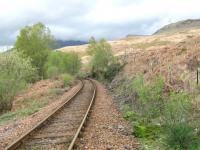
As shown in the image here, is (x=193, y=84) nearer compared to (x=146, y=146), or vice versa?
A: (x=146, y=146)

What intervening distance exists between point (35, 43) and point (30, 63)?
84.6 feet

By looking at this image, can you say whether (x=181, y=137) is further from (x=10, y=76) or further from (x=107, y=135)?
(x=10, y=76)

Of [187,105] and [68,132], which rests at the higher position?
[187,105]

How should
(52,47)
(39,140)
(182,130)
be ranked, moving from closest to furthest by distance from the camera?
(182,130), (39,140), (52,47)

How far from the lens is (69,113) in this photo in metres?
23.2

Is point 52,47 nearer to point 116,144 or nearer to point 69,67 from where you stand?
point 69,67

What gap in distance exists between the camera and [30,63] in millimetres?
55531

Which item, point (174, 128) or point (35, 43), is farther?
point (35, 43)

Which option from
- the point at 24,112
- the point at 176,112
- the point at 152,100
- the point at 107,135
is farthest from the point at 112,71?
the point at 176,112

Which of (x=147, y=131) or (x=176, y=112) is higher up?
(x=176, y=112)

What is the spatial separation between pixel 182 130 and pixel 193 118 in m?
2.56

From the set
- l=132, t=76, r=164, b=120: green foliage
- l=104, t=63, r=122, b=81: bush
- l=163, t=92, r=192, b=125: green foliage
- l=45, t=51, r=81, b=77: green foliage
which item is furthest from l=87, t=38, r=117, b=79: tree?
l=163, t=92, r=192, b=125: green foliage

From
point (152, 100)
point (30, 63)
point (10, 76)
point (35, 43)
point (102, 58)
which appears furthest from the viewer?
point (102, 58)

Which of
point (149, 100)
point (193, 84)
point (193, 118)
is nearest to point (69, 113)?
point (149, 100)
